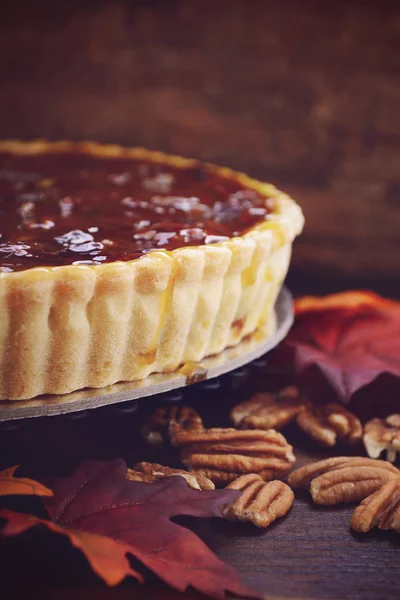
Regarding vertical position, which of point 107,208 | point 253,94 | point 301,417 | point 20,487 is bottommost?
point 301,417

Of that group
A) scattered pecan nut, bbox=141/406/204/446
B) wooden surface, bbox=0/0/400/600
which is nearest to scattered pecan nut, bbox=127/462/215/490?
scattered pecan nut, bbox=141/406/204/446

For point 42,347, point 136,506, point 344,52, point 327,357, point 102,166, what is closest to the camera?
point 136,506

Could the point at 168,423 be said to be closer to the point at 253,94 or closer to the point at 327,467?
the point at 327,467

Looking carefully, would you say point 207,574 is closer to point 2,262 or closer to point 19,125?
point 2,262

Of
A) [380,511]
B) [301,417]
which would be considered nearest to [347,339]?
[301,417]

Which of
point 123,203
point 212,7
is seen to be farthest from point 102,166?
point 212,7
